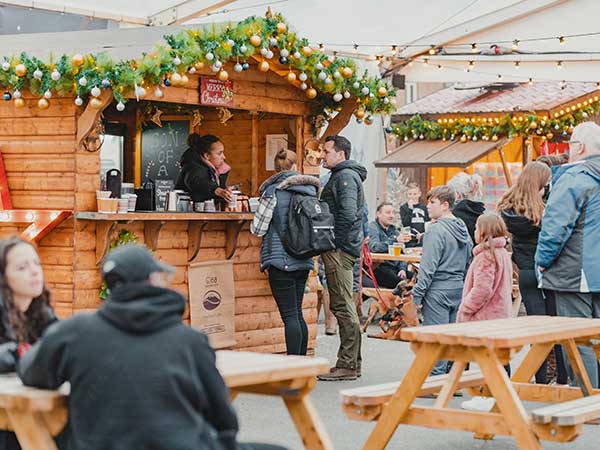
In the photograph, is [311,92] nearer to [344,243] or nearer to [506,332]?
[344,243]

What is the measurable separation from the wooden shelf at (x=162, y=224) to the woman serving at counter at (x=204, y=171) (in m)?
0.30

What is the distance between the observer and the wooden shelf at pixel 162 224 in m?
8.71

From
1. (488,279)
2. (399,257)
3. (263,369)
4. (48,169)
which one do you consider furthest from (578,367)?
(399,257)

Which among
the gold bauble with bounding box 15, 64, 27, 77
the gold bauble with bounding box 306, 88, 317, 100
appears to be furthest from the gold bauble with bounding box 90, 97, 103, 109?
the gold bauble with bounding box 306, 88, 317, 100

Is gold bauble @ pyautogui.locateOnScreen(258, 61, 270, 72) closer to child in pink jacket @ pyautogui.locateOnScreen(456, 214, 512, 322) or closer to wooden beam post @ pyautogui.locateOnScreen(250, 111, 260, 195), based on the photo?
wooden beam post @ pyautogui.locateOnScreen(250, 111, 260, 195)

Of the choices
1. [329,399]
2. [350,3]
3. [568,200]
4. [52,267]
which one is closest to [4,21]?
[350,3]

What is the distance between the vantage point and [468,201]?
9.91m

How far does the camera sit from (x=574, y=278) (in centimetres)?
757

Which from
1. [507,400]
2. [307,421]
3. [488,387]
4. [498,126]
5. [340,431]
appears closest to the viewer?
[307,421]

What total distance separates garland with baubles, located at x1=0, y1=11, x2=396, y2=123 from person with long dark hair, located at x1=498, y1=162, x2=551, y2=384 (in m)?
2.14

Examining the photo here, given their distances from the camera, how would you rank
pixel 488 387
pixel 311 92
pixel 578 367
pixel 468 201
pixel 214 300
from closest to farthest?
pixel 488 387 → pixel 578 367 → pixel 214 300 → pixel 468 201 → pixel 311 92

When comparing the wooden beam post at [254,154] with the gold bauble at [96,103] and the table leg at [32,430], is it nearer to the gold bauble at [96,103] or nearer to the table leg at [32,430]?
the gold bauble at [96,103]

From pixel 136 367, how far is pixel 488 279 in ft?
15.8

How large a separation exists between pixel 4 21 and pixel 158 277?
1259cm
